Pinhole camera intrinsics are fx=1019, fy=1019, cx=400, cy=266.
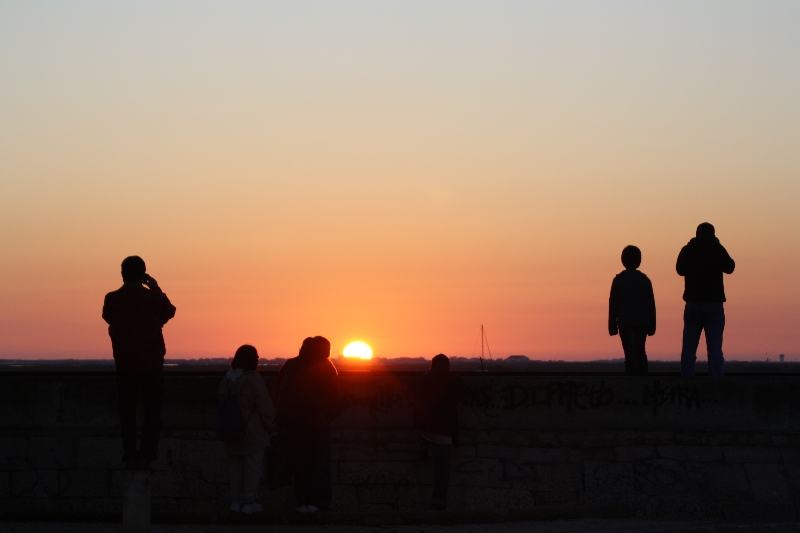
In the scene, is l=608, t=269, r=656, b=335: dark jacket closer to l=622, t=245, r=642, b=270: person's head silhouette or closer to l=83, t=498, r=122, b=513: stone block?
l=622, t=245, r=642, b=270: person's head silhouette

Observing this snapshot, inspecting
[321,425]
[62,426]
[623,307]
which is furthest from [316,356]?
[623,307]

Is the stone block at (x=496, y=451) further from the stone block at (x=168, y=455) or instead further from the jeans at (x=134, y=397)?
the jeans at (x=134, y=397)

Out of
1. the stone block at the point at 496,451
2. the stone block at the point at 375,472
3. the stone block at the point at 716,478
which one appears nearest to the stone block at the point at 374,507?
the stone block at the point at 375,472

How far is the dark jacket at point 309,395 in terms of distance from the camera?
399 inches

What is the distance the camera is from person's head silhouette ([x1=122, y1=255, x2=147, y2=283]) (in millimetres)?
9195

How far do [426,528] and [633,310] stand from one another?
4.27 metres

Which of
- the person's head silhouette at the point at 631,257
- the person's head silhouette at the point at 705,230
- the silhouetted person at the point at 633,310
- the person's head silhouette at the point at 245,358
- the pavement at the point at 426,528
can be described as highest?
the person's head silhouette at the point at 705,230

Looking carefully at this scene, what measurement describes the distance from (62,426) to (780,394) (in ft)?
26.5

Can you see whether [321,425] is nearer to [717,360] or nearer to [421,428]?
[421,428]

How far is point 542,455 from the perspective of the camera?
443 inches

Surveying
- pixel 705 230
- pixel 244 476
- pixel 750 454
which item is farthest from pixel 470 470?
pixel 705 230

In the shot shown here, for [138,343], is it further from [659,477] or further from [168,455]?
[659,477]

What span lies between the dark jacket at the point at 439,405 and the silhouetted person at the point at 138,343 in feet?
9.66

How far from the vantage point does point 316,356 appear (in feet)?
33.2
